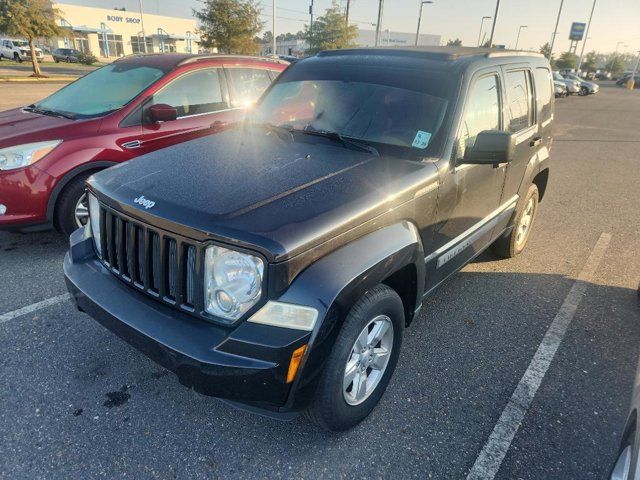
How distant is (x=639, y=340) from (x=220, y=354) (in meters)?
3.25

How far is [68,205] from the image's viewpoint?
4129 millimetres

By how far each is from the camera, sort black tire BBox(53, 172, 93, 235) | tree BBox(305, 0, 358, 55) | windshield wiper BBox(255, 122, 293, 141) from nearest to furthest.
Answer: windshield wiper BBox(255, 122, 293, 141), black tire BBox(53, 172, 93, 235), tree BBox(305, 0, 358, 55)

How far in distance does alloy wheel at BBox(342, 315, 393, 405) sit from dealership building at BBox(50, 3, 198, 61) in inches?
2387

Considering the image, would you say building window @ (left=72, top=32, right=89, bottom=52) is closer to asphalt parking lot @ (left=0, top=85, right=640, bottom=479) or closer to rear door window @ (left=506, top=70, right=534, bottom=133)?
asphalt parking lot @ (left=0, top=85, right=640, bottom=479)

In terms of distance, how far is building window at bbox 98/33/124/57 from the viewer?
59594 millimetres

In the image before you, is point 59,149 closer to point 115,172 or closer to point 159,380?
point 115,172

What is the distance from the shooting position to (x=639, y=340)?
3.37 m

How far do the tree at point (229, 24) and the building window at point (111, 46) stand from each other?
1547 inches

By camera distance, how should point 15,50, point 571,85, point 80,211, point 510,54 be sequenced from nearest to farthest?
1. point 510,54
2. point 80,211
3. point 571,85
4. point 15,50

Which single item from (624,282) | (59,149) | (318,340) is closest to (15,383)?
(318,340)

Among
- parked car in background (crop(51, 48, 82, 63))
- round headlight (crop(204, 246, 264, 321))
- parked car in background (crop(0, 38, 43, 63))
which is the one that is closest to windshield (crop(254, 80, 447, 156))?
round headlight (crop(204, 246, 264, 321))

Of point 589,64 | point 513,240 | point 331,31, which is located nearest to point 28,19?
point 331,31

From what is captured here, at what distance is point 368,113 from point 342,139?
272 mm

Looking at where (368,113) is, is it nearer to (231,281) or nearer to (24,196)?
(231,281)
